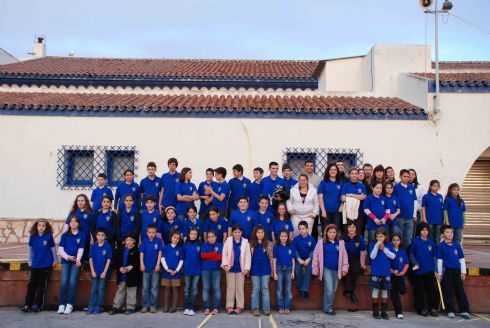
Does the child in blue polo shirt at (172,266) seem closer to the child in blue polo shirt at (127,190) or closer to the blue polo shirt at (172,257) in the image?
the blue polo shirt at (172,257)

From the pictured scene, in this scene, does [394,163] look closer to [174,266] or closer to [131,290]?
[174,266]

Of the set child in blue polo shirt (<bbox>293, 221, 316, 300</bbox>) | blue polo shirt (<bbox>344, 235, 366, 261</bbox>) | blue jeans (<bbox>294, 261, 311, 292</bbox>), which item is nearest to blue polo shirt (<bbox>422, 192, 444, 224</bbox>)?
blue polo shirt (<bbox>344, 235, 366, 261</bbox>)

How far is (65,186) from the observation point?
11031 millimetres

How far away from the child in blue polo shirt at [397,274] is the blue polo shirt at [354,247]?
51 centimetres

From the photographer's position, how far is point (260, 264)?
7.25 meters

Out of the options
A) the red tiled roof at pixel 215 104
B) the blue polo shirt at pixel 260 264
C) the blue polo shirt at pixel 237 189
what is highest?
the red tiled roof at pixel 215 104

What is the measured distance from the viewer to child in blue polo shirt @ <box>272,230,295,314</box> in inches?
287

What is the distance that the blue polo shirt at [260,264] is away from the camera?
7.25 meters

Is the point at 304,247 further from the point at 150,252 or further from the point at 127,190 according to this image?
the point at 127,190

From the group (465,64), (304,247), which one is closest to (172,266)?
(304,247)

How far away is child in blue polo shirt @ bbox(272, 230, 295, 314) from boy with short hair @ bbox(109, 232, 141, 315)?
7.55 ft

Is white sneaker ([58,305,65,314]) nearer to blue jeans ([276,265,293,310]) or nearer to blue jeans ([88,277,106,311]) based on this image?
blue jeans ([88,277,106,311])

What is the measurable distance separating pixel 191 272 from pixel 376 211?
3333 millimetres

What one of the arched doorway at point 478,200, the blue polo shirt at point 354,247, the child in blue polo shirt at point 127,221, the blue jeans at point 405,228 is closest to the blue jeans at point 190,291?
the child in blue polo shirt at point 127,221
